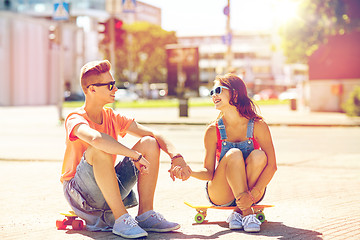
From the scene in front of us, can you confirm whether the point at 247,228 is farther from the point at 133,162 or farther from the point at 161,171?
the point at 161,171

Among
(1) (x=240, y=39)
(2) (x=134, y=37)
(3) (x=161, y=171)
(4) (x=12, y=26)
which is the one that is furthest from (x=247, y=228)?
(1) (x=240, y=39)

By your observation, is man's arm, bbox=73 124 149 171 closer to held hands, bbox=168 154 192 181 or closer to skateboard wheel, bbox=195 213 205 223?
held hands, bbox=168 154 192 181

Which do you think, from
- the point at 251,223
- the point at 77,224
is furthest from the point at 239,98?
the point at 77,224

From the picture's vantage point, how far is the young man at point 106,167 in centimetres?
449

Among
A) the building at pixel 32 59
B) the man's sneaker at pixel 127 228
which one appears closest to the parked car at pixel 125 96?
the building at pixel 32 59

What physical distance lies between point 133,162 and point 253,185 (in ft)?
3.07

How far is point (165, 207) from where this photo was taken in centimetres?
606

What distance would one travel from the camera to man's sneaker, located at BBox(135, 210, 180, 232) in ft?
15.6

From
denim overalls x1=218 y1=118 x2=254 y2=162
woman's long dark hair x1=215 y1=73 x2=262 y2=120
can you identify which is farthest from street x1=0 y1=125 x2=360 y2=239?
woman's long dark hair x1=215 y1=73 x2=262 y2=120

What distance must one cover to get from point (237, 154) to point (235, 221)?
501 millimetres

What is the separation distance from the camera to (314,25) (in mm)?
38312

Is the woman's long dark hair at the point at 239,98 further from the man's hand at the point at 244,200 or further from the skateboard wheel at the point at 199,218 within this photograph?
the skateboard wheel at the point at 199,218

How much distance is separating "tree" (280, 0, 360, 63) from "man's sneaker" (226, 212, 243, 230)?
2921 cm

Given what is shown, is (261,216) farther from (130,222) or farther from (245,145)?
(130,222)
